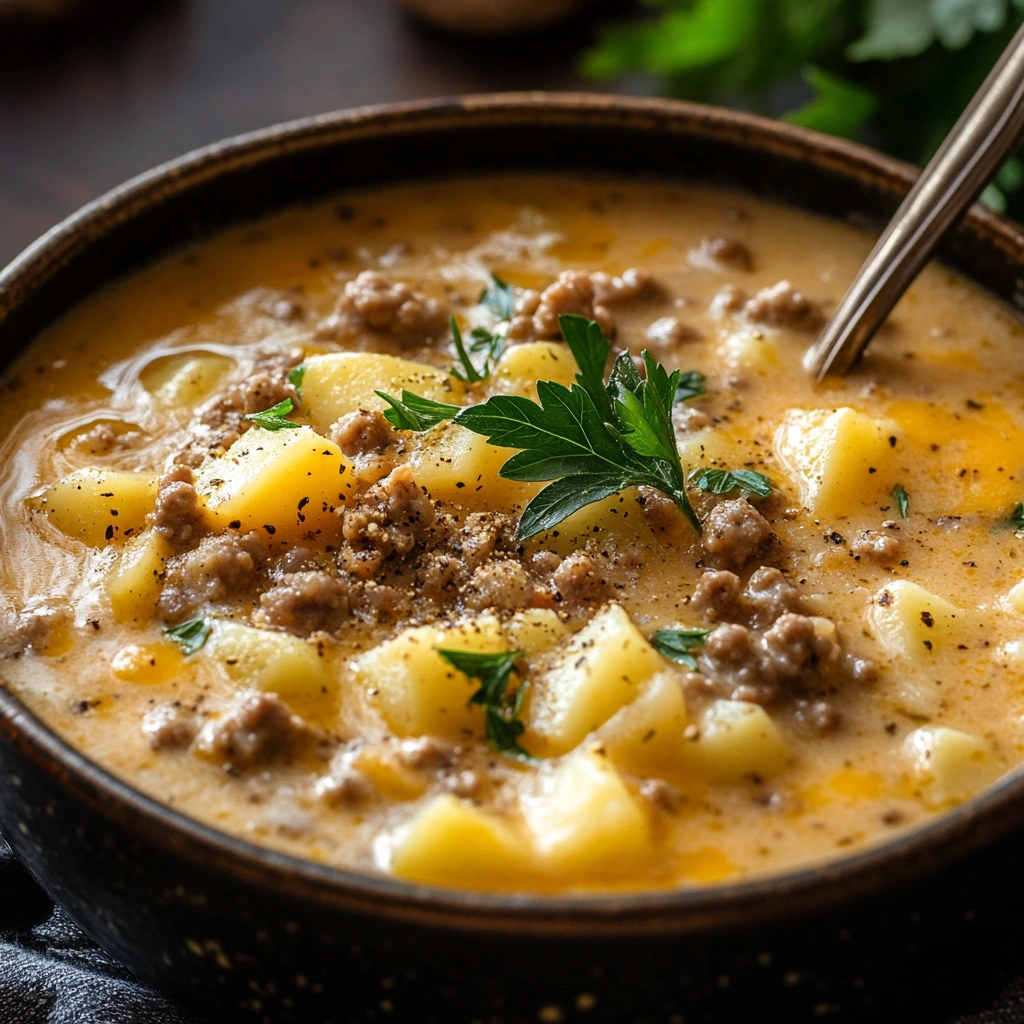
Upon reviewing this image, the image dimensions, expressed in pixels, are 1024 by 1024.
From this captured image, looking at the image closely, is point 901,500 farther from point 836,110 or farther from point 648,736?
point 836,110

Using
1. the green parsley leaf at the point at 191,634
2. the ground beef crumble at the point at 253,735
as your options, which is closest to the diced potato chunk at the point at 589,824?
the ground beef crumble at the point at 253,735

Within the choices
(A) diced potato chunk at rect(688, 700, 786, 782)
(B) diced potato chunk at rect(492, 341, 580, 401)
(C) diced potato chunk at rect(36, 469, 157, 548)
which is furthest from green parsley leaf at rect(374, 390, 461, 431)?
(A) diced potato chunk at rect(688, 700, 786, 782)

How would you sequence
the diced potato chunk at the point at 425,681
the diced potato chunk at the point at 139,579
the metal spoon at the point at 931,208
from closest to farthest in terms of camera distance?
the diced potato chunk at the point at 425,681 < the diced potato chunk at the point at 139,579 < the metal spoon at the point at 931,208

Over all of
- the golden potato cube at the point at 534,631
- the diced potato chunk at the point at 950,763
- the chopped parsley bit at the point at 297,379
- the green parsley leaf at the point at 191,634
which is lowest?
the diced potato chunk at the point at 950,763

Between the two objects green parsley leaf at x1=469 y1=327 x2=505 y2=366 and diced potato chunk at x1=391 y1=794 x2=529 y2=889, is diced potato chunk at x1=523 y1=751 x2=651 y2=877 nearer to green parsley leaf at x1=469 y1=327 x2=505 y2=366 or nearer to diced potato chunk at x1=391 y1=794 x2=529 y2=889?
diced potato chunk at x1=391 y1=794 x2=529 y2=889

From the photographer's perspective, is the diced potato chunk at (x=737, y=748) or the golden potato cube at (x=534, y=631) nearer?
the diced potato chunk at (x=737, y=748)

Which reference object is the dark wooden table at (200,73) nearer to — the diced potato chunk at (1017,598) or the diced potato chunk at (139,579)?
the diced potato chunk at (139,579)

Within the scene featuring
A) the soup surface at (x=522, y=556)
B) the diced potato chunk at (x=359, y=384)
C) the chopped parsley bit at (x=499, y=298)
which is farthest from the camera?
the chopped parsley bit at (x=499, y=298)
